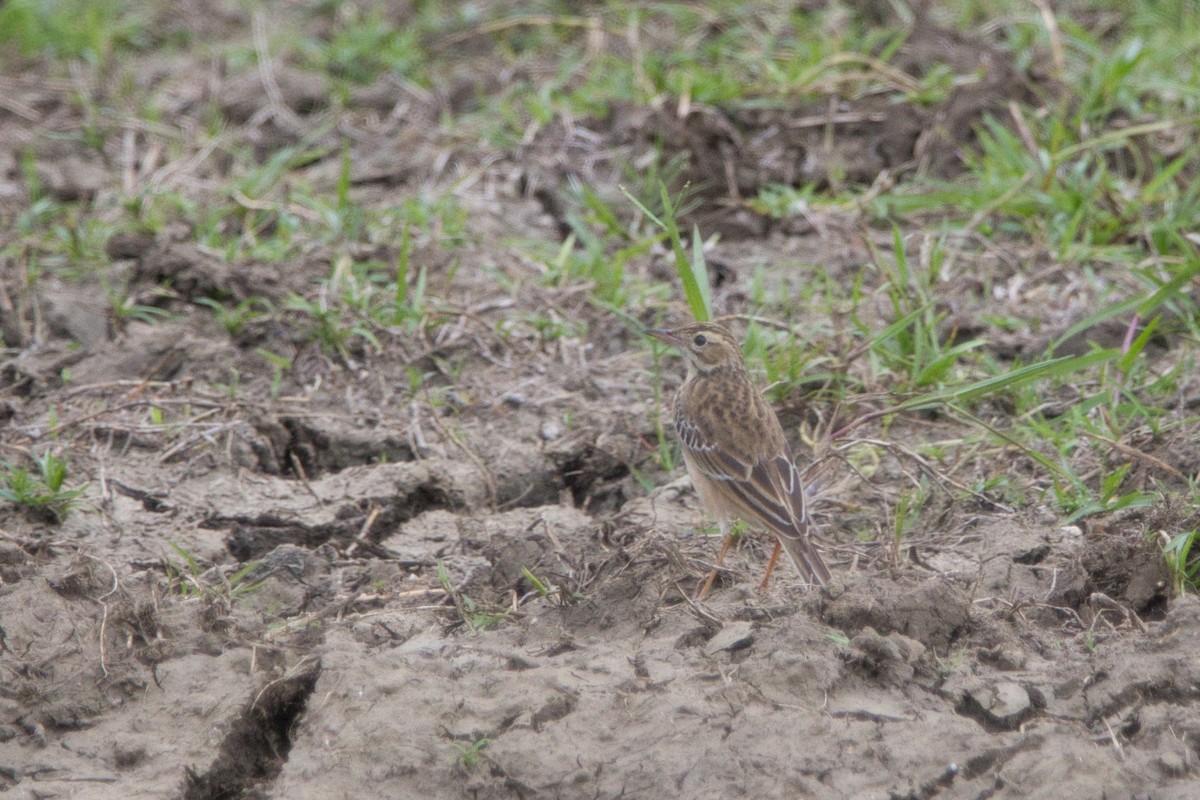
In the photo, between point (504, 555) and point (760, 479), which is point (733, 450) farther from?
point (504, 555)

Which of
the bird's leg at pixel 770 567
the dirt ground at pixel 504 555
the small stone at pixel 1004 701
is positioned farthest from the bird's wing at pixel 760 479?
the small stone at pixel 1004 701

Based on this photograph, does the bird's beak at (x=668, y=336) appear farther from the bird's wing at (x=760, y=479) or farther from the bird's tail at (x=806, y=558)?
the bird's tail at (x=806, y=558)

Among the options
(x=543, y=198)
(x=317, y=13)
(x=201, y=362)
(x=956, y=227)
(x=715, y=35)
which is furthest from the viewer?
(x=317, y=13)

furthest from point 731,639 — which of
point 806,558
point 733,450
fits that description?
point 733,450

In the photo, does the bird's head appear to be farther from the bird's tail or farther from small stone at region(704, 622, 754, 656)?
small stone at region(704, 622, 754, 656)

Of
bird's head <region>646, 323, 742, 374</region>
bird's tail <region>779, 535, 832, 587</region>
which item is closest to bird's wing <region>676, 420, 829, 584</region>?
bird's tail <region>779, 535, 832, 587</region>

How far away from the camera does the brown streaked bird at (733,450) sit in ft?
15.1

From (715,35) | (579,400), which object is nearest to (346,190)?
(579,400)

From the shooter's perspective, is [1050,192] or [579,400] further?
[1050,192]

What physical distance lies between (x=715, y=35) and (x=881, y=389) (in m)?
3.82

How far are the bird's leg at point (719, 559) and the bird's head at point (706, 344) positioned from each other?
706mm

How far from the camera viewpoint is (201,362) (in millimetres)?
6188

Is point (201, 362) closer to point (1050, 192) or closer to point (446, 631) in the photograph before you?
point (446, 631)

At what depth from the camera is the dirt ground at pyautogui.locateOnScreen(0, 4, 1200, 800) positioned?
3621mm
